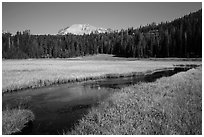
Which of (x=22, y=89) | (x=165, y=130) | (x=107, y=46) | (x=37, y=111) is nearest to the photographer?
(x=165, y=130)

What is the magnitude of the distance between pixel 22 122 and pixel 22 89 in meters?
12.6

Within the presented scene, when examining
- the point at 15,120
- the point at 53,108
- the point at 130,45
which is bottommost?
the point at 53,108

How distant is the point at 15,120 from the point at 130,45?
133467mm

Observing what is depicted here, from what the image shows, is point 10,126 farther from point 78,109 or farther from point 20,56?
point 20,56

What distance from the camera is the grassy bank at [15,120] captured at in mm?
10921

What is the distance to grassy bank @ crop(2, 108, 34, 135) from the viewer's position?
35.8ft

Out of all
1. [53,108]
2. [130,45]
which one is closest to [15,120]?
[53,108]

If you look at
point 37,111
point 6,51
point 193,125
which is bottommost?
point 37,111

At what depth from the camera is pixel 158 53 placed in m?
120

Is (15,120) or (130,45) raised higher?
(130,45)

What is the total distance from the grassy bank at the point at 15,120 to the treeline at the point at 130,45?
262 feet

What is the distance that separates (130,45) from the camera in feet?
464

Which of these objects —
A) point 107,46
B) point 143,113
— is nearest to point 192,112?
point 143,113

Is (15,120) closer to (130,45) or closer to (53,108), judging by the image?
(53,108)
